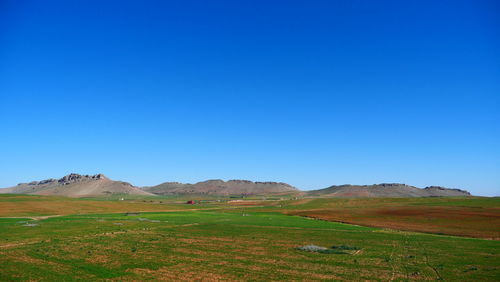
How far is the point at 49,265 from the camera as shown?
31.4 meters

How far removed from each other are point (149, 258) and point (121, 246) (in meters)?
9.95

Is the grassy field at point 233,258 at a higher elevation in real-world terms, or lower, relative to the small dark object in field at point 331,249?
lower

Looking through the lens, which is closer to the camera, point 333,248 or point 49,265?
A: point 49,265

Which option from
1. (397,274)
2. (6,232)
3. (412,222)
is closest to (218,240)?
(397,274)

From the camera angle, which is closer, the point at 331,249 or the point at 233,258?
the point at 233,258

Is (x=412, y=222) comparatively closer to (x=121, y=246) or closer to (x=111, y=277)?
(x=121, y=246)

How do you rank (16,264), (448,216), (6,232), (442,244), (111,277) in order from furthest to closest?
(448,216)
(6,232)
(442,244)
(16,264)
(111,277)

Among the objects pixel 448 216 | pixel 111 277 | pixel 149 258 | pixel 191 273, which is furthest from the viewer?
pixel 448 216

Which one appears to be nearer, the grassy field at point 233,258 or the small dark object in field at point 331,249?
the grassy field at point 233,258

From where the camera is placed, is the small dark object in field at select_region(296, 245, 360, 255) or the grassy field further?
the small dark object in field at select_region(296, 245, 360, 255)

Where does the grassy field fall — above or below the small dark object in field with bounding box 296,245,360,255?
below

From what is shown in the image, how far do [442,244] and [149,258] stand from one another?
4258 centimetres

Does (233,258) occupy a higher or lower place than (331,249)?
lower

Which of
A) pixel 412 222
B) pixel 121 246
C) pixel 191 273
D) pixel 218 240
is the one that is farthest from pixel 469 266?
pixel 412 222
